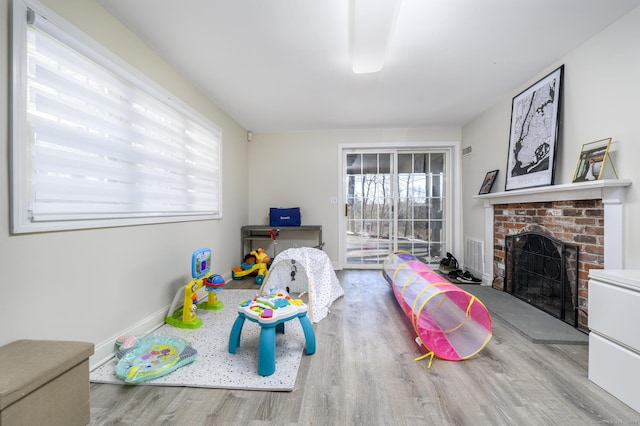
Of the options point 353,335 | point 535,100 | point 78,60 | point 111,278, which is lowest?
point 353,335

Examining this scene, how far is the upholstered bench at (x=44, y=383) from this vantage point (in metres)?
0.85

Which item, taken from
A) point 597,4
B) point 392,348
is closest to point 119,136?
point 392,348

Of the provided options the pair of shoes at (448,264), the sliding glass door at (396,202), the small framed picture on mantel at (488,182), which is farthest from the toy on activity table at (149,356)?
the small framed picture on mantel at (488,182)

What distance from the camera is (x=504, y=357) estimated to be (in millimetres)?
1689

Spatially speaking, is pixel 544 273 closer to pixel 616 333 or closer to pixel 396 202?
pixel 616 333

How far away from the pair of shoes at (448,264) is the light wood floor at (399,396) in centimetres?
192

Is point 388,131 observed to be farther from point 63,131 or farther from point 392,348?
point 63,131

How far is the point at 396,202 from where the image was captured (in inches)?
161

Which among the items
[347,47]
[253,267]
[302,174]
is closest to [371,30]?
[347,47]

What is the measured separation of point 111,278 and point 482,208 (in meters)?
4.14

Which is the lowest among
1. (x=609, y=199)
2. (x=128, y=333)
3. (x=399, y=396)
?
(x=399, y=396)

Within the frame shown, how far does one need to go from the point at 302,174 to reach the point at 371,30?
2640mm

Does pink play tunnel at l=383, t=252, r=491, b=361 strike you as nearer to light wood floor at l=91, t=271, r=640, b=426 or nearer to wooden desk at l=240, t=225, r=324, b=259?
light wood floor at l=91, t=271, r=640, b=426

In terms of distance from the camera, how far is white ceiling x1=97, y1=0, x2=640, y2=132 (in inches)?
63.3
